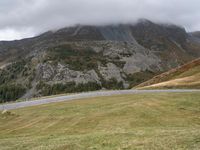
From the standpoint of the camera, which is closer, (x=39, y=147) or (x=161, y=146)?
(x=161, y=146)

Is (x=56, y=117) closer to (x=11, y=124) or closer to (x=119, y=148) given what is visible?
(x=11, y=124)

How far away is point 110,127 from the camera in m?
34.8

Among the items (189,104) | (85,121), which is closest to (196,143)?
(85,121)

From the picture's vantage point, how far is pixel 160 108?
44.9m

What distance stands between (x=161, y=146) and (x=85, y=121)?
20.1 metres

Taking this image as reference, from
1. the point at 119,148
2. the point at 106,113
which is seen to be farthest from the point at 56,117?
the point at 119,148

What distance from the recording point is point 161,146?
20156 mm

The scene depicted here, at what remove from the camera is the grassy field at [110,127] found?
22.2m

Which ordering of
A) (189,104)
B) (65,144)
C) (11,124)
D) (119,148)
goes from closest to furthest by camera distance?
(119,148), (65,144), (11,124), (189,104)

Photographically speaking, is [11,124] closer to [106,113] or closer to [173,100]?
[106,113]

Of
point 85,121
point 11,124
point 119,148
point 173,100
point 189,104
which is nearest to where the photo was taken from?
point 119,148

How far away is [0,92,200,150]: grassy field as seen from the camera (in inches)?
874

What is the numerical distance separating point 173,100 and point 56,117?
56.6 ft

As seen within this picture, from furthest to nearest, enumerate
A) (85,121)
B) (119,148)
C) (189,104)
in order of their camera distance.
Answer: (189,104) < (85,121) < (119,148)
